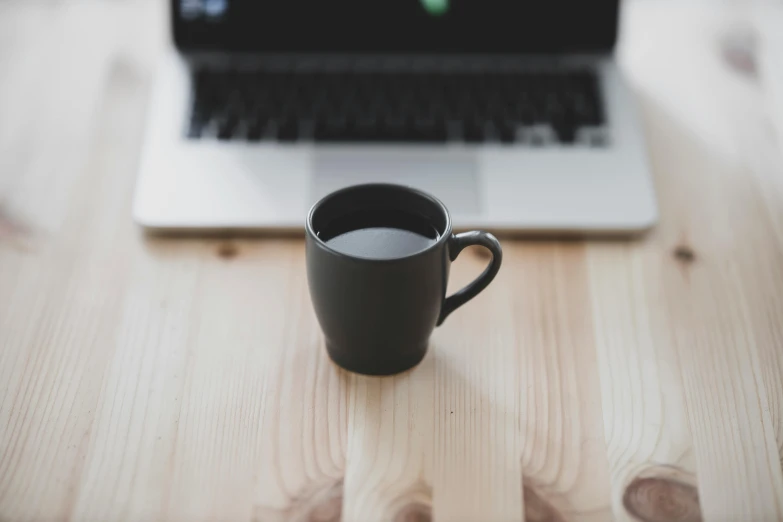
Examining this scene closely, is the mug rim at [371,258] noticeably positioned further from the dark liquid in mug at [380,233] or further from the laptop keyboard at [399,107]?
the laptop keyboard at [399,107]

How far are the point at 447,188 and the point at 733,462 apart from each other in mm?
338

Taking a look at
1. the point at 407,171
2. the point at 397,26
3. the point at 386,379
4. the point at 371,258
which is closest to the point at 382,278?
the point at 371,258

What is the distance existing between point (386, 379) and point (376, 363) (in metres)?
0.02

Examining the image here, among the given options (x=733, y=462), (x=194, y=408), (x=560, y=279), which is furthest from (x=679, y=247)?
(x=194, y=408)

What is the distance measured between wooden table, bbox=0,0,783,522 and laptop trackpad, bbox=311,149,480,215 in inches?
2.5

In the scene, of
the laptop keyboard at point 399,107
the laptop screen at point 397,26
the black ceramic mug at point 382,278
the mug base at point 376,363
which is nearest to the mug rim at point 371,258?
the black ceramic mug at point 382,278

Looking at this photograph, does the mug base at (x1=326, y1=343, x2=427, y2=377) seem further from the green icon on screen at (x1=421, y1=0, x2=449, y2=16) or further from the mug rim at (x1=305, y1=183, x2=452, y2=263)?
the green icon on screen at (x1=421, y1=0, x2=449, y2=16)

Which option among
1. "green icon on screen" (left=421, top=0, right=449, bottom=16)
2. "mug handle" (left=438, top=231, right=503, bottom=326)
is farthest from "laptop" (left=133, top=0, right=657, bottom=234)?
"mug handle" (left=438, top=231, right=503, bottom=326)

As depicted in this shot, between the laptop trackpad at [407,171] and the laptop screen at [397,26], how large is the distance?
162 mm

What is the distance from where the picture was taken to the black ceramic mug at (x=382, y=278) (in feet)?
1.75

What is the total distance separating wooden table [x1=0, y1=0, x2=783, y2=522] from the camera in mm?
544

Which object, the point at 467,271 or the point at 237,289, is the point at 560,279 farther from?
the point at 237,289

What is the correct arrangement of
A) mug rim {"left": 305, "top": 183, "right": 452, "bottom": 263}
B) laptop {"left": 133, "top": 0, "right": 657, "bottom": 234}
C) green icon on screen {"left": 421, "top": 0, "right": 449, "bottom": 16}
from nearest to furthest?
mug rim {"left": 305, "top": 183, "right": 452, "bottom": 263}, laptop {"left": 133, "top": 0, "right": 657, "bottom": 234}, green icon on screen {"left": 421, "top": 0, "right": 449, "bottom": 16}

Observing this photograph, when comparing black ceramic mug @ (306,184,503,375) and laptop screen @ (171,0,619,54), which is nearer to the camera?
black ceramic mug @ (306,184,503,375)
